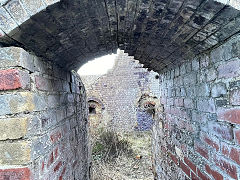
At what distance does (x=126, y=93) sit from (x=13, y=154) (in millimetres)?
7767

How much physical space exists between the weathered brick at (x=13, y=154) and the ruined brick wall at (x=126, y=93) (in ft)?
24.7

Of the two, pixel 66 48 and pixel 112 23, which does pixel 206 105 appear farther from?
pixel 66 48

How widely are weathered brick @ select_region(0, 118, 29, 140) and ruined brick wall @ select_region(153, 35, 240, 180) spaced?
1.29 metres

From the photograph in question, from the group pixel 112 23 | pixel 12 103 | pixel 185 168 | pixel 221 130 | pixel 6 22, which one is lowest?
pixel 185 168

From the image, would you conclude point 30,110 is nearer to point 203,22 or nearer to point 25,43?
point 25,43

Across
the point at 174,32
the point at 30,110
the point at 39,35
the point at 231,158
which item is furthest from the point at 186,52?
the point at 30,110

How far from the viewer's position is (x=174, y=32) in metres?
1.44

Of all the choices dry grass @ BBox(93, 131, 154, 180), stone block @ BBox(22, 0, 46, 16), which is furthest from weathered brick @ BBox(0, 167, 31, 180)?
dry grass @ BBox(93, 131, 154, 180)

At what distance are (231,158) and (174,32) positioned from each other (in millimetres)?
946

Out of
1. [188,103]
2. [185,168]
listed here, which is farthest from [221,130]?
[185,168]

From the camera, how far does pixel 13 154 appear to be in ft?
3.52

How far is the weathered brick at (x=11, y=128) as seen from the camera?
3.54 ft

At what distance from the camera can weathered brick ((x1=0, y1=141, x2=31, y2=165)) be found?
107cm

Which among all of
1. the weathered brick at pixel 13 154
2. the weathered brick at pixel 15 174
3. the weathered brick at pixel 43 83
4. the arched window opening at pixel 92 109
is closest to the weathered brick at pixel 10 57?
the weathered brick at pixel 43 83
